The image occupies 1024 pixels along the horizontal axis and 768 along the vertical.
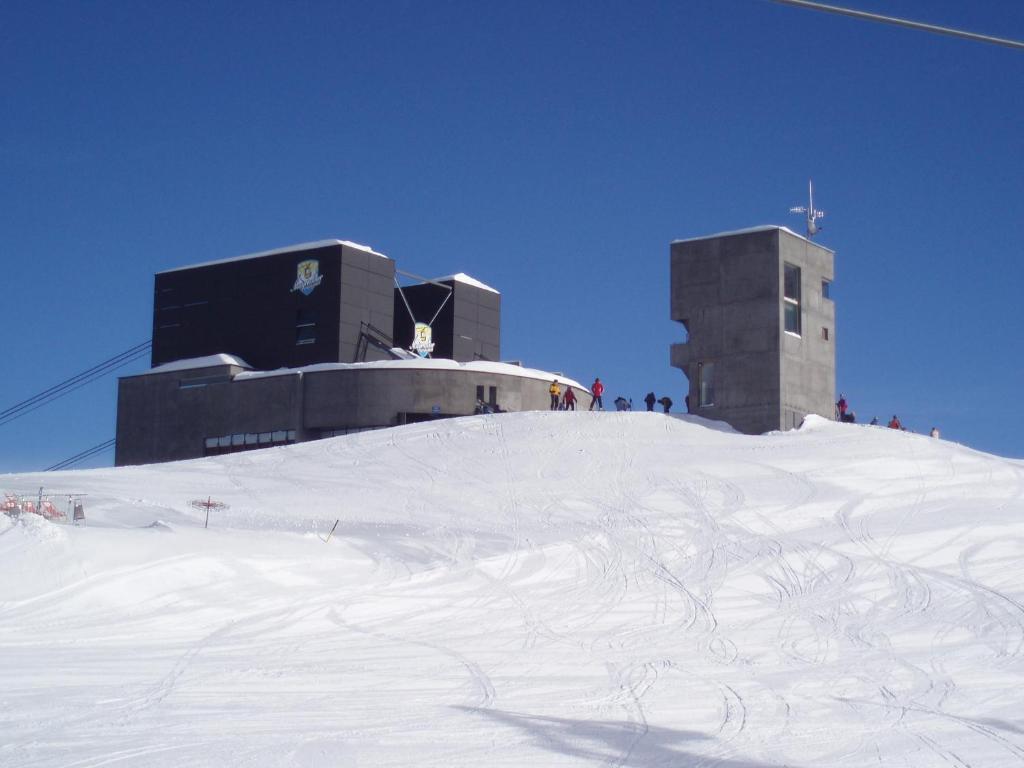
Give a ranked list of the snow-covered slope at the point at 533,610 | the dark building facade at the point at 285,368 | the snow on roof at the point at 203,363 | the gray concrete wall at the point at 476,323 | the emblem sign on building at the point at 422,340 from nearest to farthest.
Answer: the snow-covered slope at the point at 533,610, the dark building facade at the point at 285,368, the snow on roof at the point at 203,363, the emblem sign on building at the point at 422,340, the gray concrete wall at the point at 476,323

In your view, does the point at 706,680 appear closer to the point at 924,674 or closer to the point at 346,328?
the point at 924,674

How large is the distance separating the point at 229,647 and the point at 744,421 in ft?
80.1

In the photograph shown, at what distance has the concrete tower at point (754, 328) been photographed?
36.7 metres

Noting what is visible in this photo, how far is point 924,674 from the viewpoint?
13.7 meters

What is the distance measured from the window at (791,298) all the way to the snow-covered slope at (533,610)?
16.7 feet

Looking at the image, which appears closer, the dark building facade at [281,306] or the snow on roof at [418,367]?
the snow on roof at [418,367]

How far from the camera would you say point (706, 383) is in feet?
125

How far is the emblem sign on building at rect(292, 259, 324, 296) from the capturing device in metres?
50.5

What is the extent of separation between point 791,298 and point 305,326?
2131 centimetres

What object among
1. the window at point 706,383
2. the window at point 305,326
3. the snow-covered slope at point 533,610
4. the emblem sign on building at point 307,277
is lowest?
the snow-covered slope at point 533,610

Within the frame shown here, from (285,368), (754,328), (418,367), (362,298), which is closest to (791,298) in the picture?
(754,328)

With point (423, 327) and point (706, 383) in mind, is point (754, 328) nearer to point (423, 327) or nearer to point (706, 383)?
point (706, 383)

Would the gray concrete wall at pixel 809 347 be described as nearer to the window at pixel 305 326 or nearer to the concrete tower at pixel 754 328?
the concrete tower at pixel 754 328

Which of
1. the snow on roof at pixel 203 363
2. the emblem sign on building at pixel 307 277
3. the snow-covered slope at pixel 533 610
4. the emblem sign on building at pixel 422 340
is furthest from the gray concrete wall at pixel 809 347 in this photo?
the snow on roof at pixel 203 363
